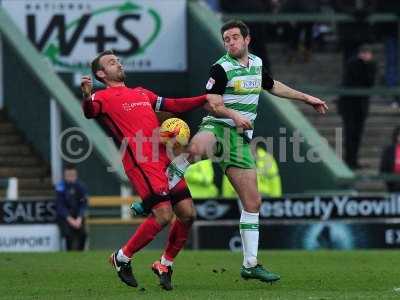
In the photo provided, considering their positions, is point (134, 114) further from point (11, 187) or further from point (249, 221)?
point (11, 187)

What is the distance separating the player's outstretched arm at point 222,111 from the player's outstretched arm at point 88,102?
3.23 feet

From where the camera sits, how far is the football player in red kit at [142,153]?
40.5ft

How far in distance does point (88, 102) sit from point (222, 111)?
3.92 feet

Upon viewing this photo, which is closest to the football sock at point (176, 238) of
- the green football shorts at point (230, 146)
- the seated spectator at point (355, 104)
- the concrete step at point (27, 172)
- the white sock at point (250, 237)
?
the white sock at point (250, 237)

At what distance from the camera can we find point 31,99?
2377 cm

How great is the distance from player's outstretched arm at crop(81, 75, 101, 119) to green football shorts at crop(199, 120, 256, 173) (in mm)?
1103

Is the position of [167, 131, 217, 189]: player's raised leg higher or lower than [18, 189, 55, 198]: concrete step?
higher

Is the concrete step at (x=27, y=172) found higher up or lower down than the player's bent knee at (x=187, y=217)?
lower down

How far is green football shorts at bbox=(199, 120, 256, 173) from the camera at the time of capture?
13.0 meters

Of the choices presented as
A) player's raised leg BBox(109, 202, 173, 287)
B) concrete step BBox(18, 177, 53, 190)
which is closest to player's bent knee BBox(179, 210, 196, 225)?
player's raised leg BBox(109, 202, 173, 287)

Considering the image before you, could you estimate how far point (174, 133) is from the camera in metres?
12.6

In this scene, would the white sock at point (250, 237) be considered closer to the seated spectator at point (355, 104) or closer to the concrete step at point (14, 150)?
the seated spectator at point (355, 104)

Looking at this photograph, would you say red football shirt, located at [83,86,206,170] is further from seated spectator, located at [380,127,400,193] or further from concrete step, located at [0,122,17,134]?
concrete step, located at [0,122,17,134]

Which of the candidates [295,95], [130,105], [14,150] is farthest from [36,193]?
[130,105]
